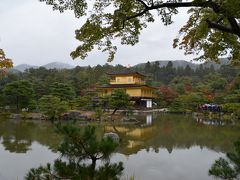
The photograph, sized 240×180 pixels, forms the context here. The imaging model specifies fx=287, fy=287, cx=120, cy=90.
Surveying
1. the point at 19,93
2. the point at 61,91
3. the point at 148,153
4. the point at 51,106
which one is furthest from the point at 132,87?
the point at 148,153

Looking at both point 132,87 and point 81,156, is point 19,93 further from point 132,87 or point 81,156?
point 81,156

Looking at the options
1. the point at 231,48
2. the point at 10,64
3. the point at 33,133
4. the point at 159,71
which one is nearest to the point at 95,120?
the point at 33,133

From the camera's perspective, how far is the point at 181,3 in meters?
3.39

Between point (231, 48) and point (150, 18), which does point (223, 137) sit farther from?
point (150, 18)

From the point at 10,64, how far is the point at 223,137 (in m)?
10.0

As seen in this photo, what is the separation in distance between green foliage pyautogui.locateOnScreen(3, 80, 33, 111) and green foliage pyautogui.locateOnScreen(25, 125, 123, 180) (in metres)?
19.9

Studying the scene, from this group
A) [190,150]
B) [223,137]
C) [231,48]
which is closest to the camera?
[231,48]

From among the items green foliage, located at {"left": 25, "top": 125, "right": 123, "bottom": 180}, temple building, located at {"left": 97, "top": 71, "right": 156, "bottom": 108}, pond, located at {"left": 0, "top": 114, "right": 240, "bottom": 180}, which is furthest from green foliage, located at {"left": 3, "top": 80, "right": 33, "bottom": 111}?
green foliage, located at {"left": 25, "top": 125, "right": 123, "bottom": 180}

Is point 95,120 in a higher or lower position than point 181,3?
lower

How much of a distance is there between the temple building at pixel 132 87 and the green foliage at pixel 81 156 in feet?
85.6

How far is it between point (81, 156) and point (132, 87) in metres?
26.8

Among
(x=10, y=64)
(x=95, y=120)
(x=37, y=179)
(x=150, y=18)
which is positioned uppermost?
(x=150, y=18)

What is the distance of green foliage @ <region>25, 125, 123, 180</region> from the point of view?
3.33 meters

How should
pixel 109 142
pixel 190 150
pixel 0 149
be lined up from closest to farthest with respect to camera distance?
pixel 109 142, pixel 0 149, pixel 190 150
